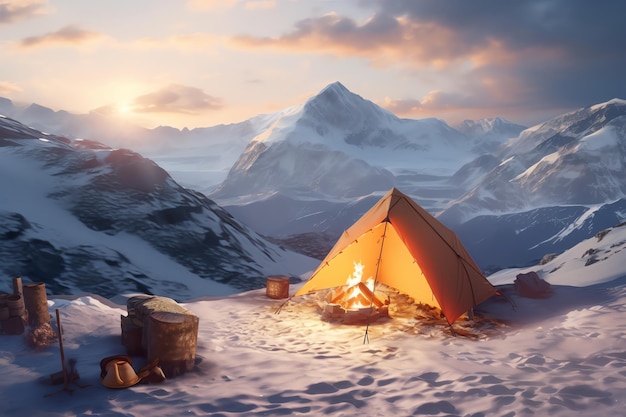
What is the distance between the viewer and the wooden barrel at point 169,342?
659 cm

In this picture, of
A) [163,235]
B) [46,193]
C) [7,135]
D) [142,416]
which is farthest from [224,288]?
[7,135]

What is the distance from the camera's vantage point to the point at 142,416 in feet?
17.4

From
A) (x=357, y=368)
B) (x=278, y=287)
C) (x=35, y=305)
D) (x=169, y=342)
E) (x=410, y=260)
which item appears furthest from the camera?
(x=278, y=287)

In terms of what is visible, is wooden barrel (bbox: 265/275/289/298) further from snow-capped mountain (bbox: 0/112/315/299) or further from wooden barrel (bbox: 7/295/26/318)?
snow-capped mountain (bbox: 0/112/315/299)

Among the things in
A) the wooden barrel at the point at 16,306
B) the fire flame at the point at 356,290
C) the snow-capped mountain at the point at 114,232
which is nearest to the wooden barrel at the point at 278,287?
the fire flame at the point at 356,290

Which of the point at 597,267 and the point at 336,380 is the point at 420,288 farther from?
the point at 597,267

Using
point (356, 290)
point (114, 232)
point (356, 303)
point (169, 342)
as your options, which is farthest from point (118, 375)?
point (114, 232)

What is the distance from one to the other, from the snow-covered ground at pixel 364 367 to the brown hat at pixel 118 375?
0.11 metres

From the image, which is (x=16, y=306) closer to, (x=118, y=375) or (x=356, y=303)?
(x=118, y=375)

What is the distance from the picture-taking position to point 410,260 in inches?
450

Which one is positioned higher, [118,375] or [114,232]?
[114,232]

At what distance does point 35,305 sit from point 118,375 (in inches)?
107

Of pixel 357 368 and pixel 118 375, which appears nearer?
pixel 118 375

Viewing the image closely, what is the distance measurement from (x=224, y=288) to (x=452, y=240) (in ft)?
54.0
